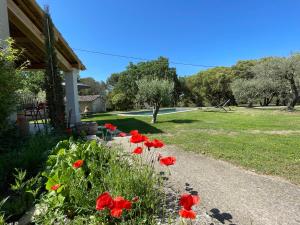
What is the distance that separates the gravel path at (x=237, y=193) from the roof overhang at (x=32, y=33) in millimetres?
5497

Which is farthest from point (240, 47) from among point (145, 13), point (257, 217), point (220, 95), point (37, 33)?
point (257, 217)

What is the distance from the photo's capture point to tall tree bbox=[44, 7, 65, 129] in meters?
6.55

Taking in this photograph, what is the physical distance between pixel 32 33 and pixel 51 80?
4.71 ft

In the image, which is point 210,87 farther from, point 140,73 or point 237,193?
point 237,193

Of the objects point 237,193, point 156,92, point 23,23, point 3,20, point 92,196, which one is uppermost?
point 23,23

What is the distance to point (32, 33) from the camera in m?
6.26

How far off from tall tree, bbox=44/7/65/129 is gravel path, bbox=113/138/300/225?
4.25 meters

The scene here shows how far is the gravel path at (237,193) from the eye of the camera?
2.34 metres

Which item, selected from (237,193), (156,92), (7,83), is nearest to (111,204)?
(237,193)

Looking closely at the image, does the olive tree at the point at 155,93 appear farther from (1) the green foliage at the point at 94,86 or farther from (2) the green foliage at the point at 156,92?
(1) the green foliage at the point at 94,86

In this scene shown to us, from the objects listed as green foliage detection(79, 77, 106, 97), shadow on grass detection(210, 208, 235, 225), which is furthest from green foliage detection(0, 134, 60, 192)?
green foliage detection(79, 77, 106, 97)

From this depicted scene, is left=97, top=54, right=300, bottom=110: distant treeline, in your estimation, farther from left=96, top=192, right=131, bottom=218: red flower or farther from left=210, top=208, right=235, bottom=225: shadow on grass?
left=96, top=192, right=131, bottom=218: red flower

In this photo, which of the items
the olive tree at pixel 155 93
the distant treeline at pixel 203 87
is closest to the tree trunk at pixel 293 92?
the distant treeline at pixel 203 87

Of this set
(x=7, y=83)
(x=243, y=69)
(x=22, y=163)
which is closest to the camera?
(x=22, y=163)
